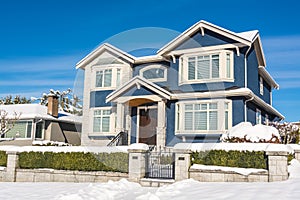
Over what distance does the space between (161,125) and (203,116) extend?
242 cm

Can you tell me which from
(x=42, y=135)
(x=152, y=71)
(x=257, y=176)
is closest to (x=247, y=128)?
(x=257, y=176)

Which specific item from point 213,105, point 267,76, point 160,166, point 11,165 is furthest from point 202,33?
point 11,165

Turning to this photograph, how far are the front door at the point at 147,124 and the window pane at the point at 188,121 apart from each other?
214 centimetres

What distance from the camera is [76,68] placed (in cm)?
2181

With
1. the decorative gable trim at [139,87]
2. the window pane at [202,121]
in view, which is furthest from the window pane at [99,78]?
the window pane at [202,121]

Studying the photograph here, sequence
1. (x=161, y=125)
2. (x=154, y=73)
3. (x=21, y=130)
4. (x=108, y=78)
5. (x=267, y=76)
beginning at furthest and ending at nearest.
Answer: (x=21, y=130)
(x=267, y=76)
(x=108, y=78)
(x=154, y=73)
(x=161, y=125)

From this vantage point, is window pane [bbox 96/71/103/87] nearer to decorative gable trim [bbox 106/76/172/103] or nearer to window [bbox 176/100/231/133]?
decorative gable trim [bbox 106/76/172/103]

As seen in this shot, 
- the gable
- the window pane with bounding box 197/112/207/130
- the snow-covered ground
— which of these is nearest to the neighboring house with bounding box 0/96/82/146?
the gable

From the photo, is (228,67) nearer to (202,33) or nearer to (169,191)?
(202,33)

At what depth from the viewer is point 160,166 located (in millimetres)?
11898

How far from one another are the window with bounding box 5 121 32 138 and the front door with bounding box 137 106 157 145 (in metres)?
9.57

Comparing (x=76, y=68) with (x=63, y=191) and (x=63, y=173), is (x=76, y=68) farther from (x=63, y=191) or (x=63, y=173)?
(x=63, y=191)

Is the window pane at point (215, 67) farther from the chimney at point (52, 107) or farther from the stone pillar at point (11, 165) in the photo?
the chimney at point (52, 107)

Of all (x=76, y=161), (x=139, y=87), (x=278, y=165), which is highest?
(x=139, y=87)
